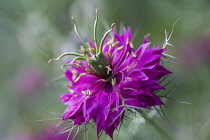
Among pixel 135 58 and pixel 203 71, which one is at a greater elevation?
pixel 135 58

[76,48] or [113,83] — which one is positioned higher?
[76,48]

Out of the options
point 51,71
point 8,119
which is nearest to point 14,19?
point 51,71

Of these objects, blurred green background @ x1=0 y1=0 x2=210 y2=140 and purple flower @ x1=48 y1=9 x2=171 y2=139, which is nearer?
purple flower @ x1=48 y1=9 x2=171 y2=139

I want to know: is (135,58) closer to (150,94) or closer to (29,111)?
(150,94)

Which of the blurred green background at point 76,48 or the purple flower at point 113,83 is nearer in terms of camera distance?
the purple flower at point 113,83
